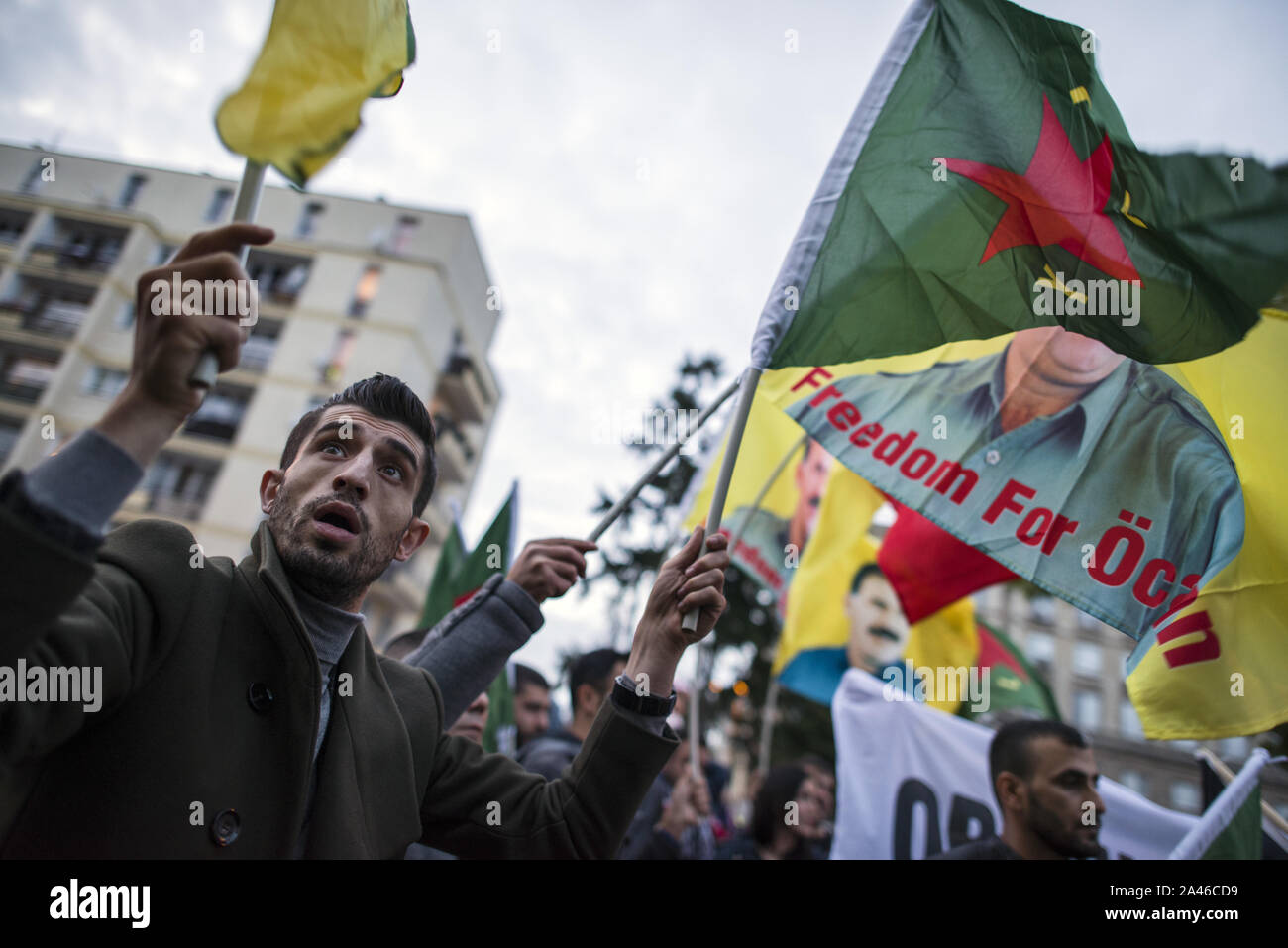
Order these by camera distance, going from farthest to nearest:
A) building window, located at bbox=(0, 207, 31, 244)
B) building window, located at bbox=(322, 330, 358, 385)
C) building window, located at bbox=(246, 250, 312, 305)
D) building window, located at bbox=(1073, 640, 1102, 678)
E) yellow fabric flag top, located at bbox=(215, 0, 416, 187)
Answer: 1. building window, located at bbox=(1073, 640, 1102, 678)
2. building window, located at bbox=(246, 250, 312, 305)
3. building window, located at bbox=(322, 330, 358, 385)
4. building window, located at bbox=(0, 207, 31, 244)
5. yellow fabric flag top, located at bbox=(215, 0, 416, 187)

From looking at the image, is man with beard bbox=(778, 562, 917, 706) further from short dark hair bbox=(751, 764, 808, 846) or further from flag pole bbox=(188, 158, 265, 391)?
flag pole bbox=(188, 158, 265, 391)

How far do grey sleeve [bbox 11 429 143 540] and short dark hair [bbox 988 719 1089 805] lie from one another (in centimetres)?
383

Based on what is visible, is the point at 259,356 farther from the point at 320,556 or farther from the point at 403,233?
the point at 320,556

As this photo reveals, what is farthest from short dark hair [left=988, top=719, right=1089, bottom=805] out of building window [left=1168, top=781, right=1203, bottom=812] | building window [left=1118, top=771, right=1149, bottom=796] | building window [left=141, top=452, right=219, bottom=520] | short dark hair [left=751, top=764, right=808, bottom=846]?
building window [left=1168, top=781, right=1203, bottom=812]

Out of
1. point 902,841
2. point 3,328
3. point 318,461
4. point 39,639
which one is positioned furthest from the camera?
point 3,328

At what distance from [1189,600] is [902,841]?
2564 millimetres

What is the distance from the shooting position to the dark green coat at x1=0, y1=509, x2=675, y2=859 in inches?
44.4

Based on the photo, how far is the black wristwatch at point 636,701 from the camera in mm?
1859

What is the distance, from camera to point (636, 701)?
1.86 metres

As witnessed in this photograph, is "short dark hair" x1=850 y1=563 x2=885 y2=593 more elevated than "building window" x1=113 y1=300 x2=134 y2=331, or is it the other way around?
"building window" x1=113 y1=300 x2=134 y2=331

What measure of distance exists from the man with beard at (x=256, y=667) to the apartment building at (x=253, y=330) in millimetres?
18736

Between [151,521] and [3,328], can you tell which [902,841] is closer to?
[151,521]

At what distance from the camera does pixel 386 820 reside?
170 cm
